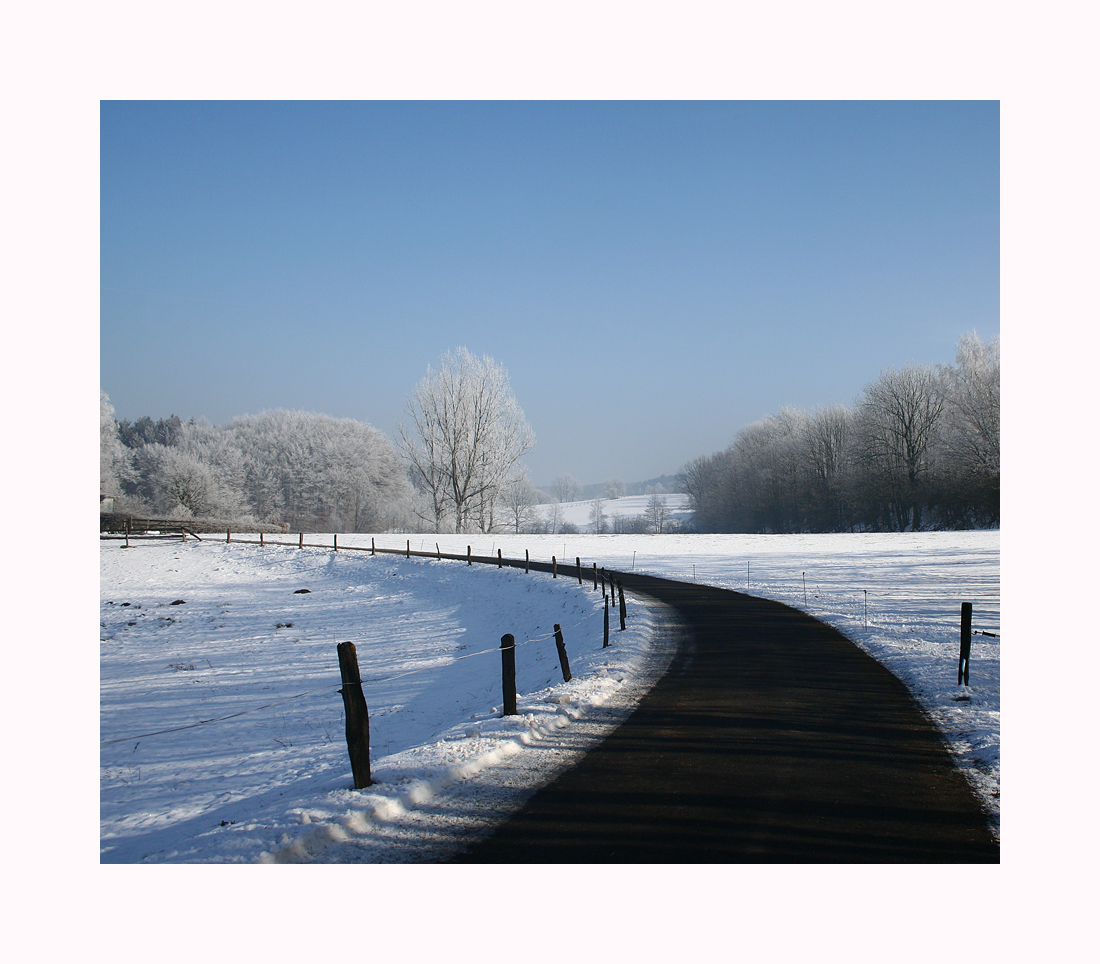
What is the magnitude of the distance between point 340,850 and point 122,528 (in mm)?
50267

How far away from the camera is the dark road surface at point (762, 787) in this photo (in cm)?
434

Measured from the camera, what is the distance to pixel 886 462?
191 ft

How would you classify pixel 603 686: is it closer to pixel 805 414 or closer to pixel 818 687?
pixel 818 687

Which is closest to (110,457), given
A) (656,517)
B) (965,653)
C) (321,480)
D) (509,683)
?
(321,480)

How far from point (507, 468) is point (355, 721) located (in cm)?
5054

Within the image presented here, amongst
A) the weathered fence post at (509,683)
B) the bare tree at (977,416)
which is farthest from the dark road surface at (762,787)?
the bare tree at (977,416)

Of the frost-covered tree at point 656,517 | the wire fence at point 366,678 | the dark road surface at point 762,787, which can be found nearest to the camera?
the dark road surface at point 762,787

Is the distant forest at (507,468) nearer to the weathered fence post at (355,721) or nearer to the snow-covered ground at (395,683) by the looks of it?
the snow-covered ground at (395,683)

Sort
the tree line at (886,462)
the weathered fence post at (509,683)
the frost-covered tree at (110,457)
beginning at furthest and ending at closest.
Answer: the frost-covered tree at (110,457) → the tree line at (886,462) → the weathered fence post at (509,683)

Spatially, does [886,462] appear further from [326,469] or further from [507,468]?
[326,469]

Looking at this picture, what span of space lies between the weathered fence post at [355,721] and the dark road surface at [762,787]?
1529 mm

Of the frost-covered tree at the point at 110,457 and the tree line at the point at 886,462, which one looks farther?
the frost-covered tree at the point at 110,457

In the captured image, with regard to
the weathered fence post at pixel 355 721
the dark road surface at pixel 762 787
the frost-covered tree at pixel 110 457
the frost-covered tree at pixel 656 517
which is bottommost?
the frost-covered tree at pixel 656 517

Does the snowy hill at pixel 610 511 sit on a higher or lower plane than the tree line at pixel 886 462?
lower
